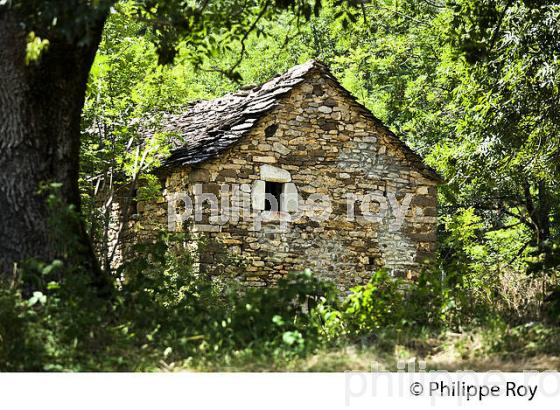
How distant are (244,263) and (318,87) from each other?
348cm

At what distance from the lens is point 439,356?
6805mm

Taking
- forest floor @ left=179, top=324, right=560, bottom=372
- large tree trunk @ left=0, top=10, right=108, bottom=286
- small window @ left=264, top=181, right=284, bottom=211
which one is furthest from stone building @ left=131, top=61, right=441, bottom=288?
forest floor @ left=179, top=324, right=560, bottom=372

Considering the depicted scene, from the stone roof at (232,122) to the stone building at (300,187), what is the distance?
3 centimetres

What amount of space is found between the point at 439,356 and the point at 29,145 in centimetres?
363

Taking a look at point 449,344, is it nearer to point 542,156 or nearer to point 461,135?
point 542,156

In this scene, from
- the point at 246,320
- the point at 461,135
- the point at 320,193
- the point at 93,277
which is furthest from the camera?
the point at 461,135

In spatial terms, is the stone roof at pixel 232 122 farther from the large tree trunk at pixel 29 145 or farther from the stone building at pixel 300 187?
the large tree trunk at pixel 29 145

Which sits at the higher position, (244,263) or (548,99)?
(548,99)

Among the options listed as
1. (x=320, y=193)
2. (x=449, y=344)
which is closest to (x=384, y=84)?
(x=320, y=193)

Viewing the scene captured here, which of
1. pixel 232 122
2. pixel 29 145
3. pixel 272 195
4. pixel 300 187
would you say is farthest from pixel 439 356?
pixel 232 122

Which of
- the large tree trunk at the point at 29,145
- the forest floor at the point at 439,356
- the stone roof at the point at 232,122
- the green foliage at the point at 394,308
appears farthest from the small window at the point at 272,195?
the forest floor at the point at 439,356

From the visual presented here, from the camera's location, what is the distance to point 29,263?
677 cm

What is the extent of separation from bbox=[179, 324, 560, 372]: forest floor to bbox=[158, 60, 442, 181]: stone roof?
799cm

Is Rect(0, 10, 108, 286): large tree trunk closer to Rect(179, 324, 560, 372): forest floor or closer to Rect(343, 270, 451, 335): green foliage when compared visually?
Rect(179, 324, 560, 372): forest floor
